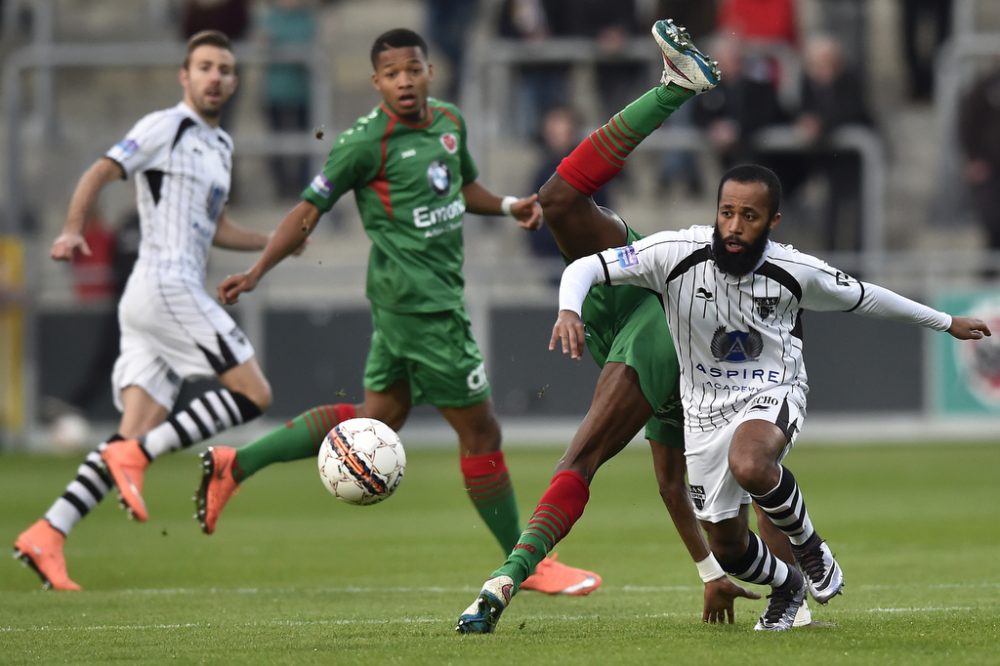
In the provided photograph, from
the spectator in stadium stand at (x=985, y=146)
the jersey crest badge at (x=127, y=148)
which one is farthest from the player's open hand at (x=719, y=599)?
the spectator in stadium stand at (x=985, y=146)

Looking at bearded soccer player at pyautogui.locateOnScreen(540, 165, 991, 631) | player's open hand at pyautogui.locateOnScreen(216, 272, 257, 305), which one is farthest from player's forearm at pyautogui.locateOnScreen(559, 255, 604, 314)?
player's open hand at pyautogui.locateOnScreen(216, 272, 257, 305)

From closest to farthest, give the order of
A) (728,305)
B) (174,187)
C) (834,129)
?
(728,305), (174,187), (834,129)

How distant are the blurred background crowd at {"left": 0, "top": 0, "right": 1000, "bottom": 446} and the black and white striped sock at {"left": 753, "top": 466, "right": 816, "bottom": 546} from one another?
413 inches

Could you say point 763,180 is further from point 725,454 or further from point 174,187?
point 174,187

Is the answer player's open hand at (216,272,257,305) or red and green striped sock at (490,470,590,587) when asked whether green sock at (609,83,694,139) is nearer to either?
red and green striped sock at (490,470,590,587)

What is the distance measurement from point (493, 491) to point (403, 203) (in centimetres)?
145

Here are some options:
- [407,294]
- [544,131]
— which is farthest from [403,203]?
[544,131]

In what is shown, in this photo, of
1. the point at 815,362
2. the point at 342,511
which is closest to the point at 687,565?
the point at 342,511

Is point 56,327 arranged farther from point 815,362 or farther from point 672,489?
point 672,489

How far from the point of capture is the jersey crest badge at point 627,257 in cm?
623

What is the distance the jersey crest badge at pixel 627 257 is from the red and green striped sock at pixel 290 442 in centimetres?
224

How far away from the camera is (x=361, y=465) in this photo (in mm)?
7078

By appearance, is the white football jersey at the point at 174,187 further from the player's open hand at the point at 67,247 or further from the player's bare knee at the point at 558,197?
the player's bare knee at the point at 558,197

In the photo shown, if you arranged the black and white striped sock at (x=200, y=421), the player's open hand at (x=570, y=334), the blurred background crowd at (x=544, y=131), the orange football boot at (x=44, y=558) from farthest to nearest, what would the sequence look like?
the blurred background crowd at (x=544, y=131)
the black and white striped sock at (x=200, y=421)
the orange football boot at (x=44, y=558)
the player's open hand at (x=570, y=334)
